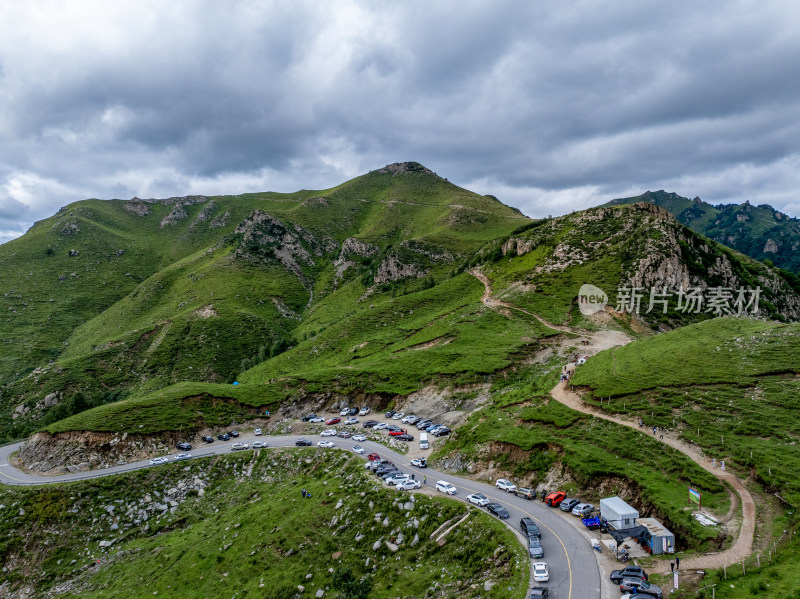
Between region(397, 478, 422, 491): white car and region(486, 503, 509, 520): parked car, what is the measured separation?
9.16 m

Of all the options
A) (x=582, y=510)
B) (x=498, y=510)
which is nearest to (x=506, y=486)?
(x=498, y=510)

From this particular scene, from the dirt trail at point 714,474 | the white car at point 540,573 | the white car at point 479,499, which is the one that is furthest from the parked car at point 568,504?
the white car at point 540,573

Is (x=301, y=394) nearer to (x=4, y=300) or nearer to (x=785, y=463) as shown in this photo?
(x=785, y=463)

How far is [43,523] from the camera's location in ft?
174

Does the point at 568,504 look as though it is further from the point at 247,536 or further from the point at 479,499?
the point at 247,536

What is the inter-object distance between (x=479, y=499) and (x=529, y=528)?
7.15 meters

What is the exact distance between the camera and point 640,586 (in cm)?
2492

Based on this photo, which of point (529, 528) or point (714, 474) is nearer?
point (529, 528)

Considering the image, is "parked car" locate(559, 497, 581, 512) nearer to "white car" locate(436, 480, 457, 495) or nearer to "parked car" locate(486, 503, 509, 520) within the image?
"parked car" locate(486, 503, 509, 520)

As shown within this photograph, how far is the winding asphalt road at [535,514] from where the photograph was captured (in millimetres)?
27094

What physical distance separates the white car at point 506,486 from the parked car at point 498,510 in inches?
191

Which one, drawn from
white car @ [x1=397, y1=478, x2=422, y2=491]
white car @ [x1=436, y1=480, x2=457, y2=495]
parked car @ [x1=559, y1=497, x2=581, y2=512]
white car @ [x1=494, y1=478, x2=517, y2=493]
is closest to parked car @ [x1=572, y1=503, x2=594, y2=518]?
parked car @ [x1=559, y1=497, x2=581, y2=512]

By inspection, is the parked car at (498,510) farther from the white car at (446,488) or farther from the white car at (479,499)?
the white car at (446,488)

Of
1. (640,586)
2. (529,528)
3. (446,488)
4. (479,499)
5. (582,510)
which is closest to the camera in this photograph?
(640,586)
